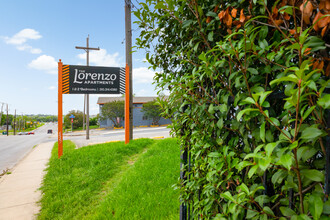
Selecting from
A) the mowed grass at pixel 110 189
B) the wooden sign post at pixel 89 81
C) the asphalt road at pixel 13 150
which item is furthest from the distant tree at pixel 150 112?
the mowed grass at pixel 110 189

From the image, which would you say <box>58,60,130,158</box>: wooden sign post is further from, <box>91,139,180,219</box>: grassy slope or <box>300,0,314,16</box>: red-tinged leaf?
<box>300,0,314,16</box>: red-tinged leaf

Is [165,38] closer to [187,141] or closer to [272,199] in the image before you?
[187,141]

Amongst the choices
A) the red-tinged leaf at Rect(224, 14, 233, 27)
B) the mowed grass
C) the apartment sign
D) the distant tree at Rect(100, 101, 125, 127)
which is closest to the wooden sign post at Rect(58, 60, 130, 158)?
the apartment sign

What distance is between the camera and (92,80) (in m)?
8.20

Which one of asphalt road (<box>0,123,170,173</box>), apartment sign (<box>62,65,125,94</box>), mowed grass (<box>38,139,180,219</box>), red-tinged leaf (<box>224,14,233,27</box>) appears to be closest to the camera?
red-tinged leaf (<box>224,14,233,27</box>)

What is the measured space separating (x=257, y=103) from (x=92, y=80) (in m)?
8.10

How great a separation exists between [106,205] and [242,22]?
3.42m

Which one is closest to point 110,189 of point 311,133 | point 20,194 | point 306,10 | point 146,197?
point 146,197

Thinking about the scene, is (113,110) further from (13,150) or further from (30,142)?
(13,150)

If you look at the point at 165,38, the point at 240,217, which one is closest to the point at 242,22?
the point at 165,38

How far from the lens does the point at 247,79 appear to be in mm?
1125

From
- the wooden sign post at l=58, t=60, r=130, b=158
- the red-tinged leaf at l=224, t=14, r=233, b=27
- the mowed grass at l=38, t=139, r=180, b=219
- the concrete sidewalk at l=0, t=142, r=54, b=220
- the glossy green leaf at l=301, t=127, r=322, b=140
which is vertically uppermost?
the wooden sign post at l=58, t=60, r=130, b=158

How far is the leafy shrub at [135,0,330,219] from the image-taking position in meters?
0.82

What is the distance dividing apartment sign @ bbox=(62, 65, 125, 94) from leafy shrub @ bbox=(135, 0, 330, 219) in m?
6.69
